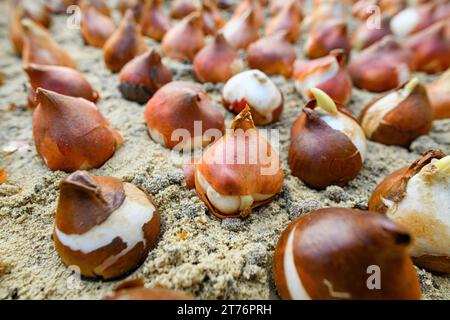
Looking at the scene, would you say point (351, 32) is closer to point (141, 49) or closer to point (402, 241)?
point (141, 49)

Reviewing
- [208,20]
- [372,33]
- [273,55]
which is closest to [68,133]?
[273,55]

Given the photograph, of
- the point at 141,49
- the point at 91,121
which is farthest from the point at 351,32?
the point at 91,121

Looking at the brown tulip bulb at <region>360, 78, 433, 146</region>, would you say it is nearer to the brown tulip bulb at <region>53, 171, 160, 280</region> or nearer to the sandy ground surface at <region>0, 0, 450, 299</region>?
the sandy ground surface at <region>0, 0, 450, 299</region>

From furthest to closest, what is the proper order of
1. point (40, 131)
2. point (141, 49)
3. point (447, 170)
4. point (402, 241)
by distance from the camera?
point (141, 49) < point (40, 131) < point (447, 170) < point (402, 241)

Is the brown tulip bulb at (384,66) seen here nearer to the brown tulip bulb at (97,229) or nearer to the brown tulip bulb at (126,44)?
the brown tulip bulb at (126,44)

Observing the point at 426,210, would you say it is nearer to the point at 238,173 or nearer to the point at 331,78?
the point at 238,173

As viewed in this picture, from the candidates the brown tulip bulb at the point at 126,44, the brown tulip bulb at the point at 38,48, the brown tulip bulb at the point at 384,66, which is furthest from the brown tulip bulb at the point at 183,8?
the brown tulip bulb at the point at 384,66
